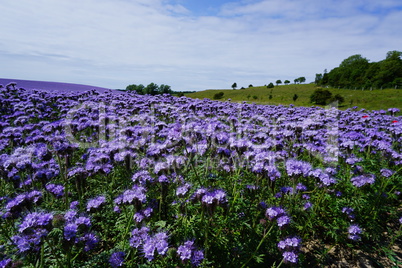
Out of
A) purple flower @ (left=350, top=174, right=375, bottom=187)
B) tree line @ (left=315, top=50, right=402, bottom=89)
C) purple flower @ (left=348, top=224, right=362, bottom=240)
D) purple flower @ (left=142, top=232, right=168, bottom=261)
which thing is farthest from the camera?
tree line @ (left=315, top=50, right=402, bottom=89)

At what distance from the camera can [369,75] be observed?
8650 centimetres

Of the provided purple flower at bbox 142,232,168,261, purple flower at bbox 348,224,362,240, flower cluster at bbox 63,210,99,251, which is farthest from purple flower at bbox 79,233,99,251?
purple flower at bbox 348,224,362,240

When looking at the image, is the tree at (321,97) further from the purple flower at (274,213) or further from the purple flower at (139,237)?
the purple flower at (139,237)

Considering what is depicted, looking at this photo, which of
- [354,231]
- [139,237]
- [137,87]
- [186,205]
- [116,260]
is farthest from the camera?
[137,87]

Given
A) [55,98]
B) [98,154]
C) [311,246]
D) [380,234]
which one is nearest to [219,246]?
[311,246]

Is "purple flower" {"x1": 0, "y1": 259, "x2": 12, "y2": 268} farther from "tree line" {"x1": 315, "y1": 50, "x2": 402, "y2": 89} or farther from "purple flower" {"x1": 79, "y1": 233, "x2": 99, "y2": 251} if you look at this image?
"tree line" {"x1": 315, "y1": 50, "x2": 402, "y2": 89}

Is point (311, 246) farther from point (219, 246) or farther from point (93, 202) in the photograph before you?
point (93, 202)

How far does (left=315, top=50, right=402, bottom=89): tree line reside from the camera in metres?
76.5

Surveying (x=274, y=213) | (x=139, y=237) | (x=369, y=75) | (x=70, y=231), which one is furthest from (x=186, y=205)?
(x=369, y=75)

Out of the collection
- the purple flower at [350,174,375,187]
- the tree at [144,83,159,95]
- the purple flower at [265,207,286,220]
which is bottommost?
the purple flower at [350,174,375,187]

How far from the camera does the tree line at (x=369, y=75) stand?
76500 mm

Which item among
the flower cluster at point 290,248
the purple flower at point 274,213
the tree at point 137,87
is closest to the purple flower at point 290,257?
the flower cluster at point 290,248

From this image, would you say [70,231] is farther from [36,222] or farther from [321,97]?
[321,97]

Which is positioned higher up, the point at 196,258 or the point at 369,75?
the point at 369,75
